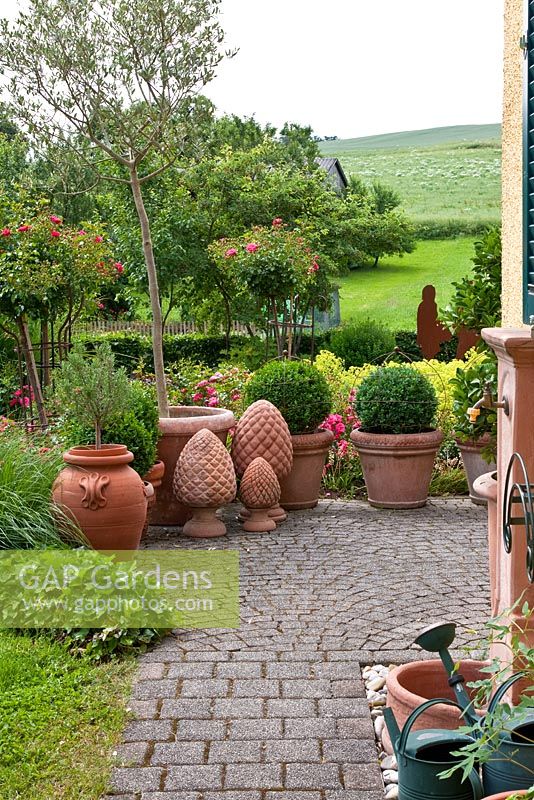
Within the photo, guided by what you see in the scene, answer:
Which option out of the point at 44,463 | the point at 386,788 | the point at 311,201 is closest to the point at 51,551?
the point at 44,463

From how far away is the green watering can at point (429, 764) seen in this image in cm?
260

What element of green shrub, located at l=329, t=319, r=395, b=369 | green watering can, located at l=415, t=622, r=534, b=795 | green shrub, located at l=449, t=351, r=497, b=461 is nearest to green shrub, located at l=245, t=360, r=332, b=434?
green shrub, located at l=449, t=351, r=497, b=461

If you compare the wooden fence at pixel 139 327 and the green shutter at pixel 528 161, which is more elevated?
the green shutter at pixel 528 161

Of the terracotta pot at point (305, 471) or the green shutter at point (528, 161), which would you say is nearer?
the green shutter at point (528, 161)

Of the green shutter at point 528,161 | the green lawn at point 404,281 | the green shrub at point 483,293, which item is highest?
the green shutter at point 528,161

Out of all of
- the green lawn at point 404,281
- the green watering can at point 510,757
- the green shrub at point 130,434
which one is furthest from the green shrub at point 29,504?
the green lawn at point 404,281

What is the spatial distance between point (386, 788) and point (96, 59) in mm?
5570

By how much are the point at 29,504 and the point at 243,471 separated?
2.13m

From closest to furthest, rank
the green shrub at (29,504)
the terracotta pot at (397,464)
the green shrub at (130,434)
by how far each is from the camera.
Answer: the green shrub at (29,504) < the green shrub at (130,434) < the terracotta pot at (397,464)

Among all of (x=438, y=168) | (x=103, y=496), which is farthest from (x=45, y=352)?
(x=438, y=168)

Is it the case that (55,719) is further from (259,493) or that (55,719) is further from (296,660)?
(259,493)

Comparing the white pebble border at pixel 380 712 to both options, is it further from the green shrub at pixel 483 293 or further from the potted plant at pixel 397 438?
the potted plant at pixel 397 438

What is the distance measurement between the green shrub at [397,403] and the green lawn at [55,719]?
12.7 feet

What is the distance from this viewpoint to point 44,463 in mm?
5930
